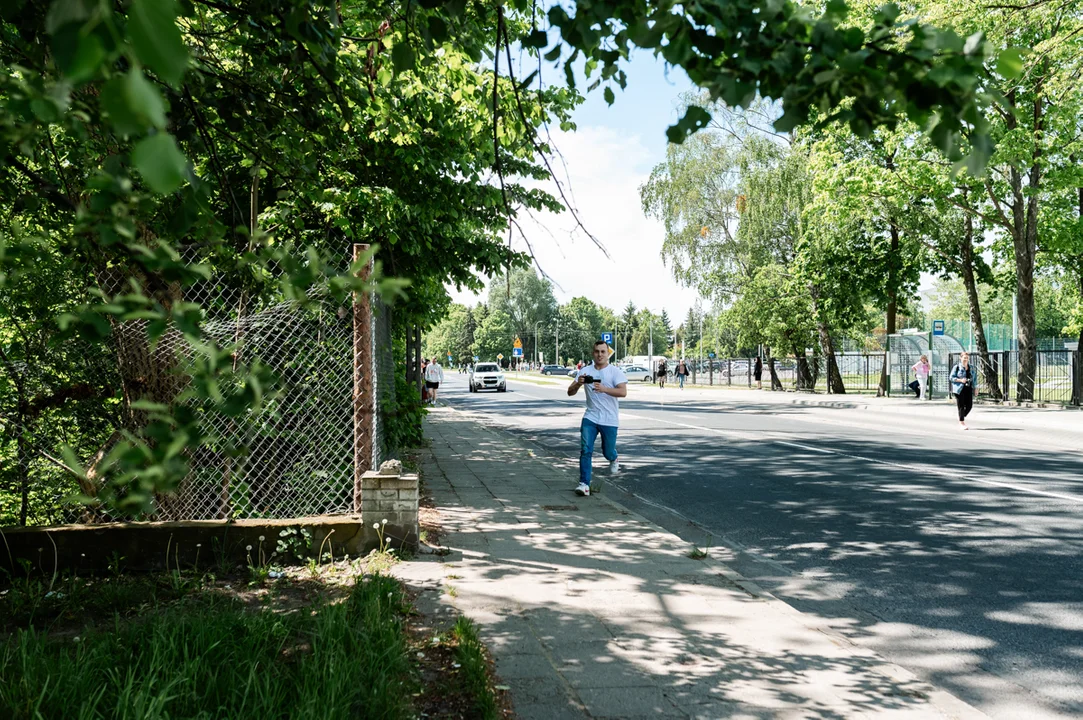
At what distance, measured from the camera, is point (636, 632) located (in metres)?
4.35

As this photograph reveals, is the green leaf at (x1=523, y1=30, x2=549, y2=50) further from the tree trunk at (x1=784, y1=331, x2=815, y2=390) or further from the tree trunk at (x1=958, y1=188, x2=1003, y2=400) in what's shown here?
the tree trunk at (x1=784, y1=331, x2=815, y2=390)

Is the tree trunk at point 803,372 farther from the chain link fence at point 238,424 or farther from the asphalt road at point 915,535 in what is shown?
the chain link fence at point 238,424

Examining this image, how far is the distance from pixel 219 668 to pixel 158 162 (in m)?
2.88

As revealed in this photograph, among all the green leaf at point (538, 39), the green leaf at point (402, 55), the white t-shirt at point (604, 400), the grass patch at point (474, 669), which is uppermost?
the green leaf at point (538, 39)

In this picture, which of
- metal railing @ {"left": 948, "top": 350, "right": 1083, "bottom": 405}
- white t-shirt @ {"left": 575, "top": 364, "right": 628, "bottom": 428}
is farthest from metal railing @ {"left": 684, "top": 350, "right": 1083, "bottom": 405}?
white t-shirt @ {"left": 575, "top": 364, "right": 628, "bottom": 428}

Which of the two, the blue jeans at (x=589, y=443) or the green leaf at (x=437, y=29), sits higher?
the green leaf at (x=437, y=29)

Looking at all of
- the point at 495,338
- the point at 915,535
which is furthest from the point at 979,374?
the point at 495,338

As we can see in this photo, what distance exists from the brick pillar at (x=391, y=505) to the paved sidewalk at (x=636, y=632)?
295 mm

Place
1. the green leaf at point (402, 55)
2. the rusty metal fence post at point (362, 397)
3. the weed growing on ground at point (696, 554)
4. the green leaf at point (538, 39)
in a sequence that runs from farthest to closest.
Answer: the weed growing on ground at point (696, 554), the rusty metal fence post at point (362, 397), the green leaf at point (538, 39), the green leaf at point (402, 55)

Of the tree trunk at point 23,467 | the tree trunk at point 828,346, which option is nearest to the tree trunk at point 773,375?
the tree trunk at point 828,346

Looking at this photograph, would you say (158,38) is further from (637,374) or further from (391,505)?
(637,374)

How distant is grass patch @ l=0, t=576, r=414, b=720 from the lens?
296cm

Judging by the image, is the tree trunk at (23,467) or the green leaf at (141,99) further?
the tree trunk at (23,467)

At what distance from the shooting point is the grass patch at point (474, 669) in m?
3.17
